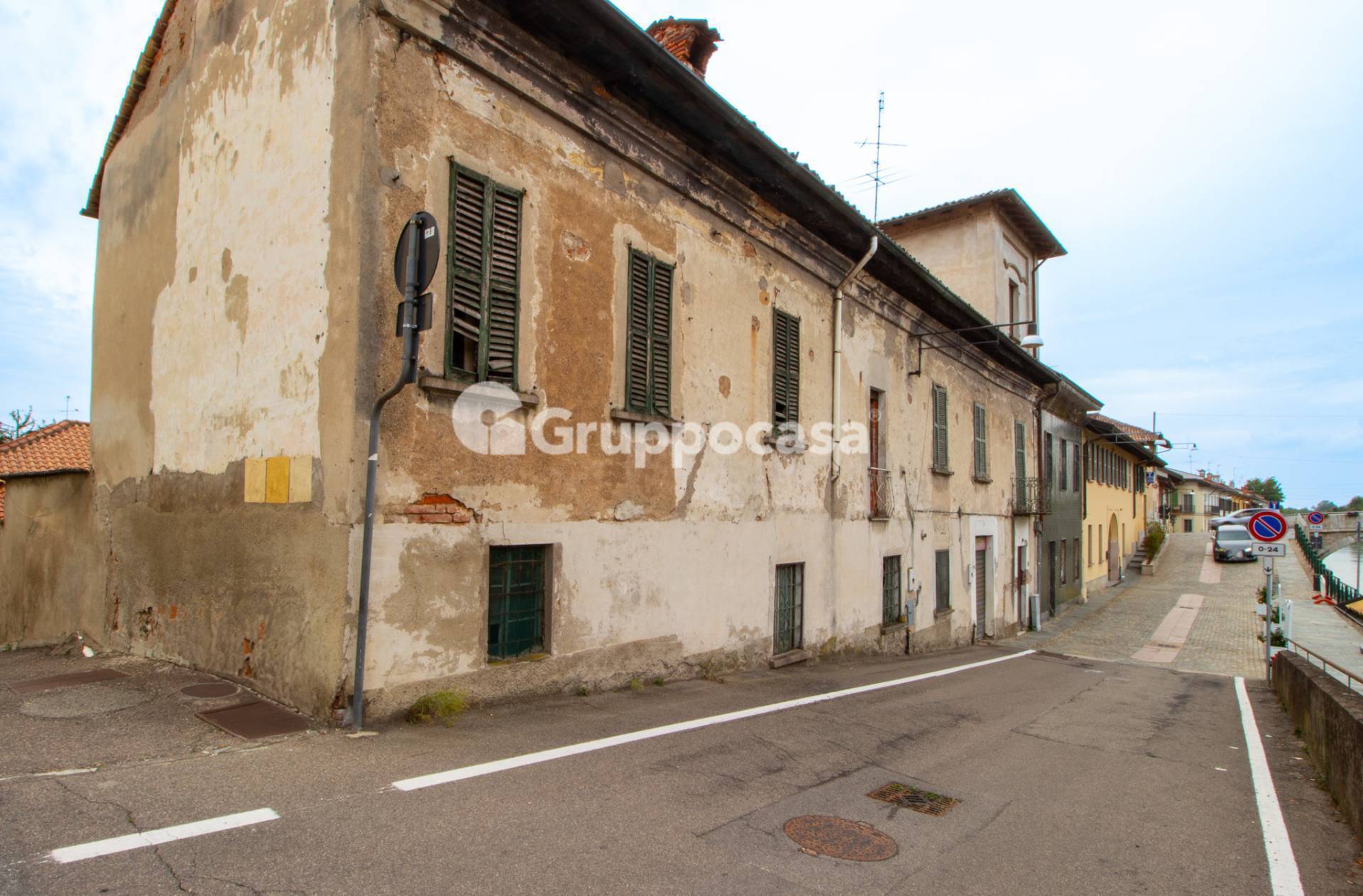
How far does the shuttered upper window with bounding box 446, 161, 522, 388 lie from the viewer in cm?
612

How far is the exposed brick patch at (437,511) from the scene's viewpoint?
568 cm

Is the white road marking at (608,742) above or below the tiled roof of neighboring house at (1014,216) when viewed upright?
below

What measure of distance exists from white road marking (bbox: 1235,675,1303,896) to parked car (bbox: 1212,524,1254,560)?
39.4 metres

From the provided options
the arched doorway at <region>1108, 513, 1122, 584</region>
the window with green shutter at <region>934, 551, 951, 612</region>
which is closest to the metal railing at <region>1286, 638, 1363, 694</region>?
the window with green shutter at <region>934, 551, 951, 612</region>

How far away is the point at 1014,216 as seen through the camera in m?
23.2

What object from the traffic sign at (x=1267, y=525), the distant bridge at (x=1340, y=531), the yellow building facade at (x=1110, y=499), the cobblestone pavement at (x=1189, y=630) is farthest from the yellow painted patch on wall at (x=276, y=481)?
the distant bridge at (x=1340, y=531)

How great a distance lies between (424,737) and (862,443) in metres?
8.96

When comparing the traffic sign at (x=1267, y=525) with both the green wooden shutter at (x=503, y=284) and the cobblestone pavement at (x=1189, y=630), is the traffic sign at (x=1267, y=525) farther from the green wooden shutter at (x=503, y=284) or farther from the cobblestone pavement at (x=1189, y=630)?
the green wooden shutter at (x=503, y=284)

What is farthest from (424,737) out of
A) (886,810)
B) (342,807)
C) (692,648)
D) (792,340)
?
(792,340)

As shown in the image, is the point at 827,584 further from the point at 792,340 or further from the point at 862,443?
the point at 792,340

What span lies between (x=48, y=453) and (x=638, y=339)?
32.8 ft

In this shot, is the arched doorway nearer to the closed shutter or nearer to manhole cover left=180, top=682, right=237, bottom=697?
the closed shutter

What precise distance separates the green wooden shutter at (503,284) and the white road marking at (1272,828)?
5.70 meters

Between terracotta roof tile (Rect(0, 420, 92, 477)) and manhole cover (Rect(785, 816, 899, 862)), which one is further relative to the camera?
terracotta roof tile (Rect(0, 420, 92, 477))
